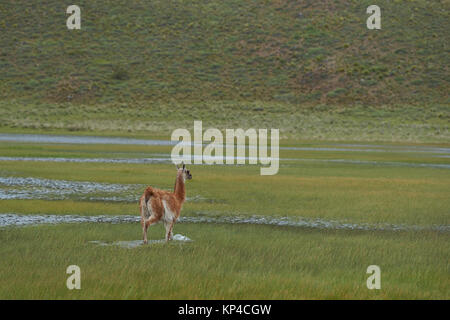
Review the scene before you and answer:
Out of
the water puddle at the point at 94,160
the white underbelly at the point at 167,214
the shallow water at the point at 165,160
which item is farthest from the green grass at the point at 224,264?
the shallow water at the point at 165,160

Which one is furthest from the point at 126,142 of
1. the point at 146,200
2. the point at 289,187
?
the point at 146,200

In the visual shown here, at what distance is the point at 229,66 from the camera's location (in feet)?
311

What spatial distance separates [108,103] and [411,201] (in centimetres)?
6434

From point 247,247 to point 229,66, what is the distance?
3216 inches

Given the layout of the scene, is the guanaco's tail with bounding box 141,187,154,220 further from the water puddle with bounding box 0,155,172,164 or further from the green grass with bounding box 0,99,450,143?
the green grass with bounding box 0,99,450,143

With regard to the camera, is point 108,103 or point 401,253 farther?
point 108,103

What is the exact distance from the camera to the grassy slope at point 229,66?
78.1 metres

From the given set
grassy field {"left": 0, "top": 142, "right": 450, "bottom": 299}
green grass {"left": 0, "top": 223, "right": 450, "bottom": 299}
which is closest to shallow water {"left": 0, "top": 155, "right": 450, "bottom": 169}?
grassy field {"left": 0, "top": 142, "right": 450, "bottom": 299}

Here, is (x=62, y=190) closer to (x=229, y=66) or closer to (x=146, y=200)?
(x=146, y=200)

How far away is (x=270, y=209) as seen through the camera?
67.9 feet

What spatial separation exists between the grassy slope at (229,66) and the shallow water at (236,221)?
4890 cm

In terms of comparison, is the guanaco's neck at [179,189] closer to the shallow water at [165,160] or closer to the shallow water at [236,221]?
the shallow water at [236,221]
